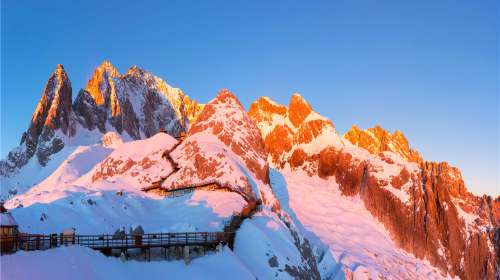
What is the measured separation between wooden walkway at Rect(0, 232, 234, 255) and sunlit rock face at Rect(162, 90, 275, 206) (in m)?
18.9

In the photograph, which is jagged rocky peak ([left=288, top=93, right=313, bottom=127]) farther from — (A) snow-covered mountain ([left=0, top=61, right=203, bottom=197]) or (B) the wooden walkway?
(B) the wooden walkway

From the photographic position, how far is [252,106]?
622ft

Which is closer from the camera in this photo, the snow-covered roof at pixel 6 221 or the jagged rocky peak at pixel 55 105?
the snow-covered roof at pixel 6 221

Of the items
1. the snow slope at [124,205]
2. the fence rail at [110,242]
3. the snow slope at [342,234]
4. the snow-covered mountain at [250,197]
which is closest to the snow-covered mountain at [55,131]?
the snow-covered mountain at [250,197]

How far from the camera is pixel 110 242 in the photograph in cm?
4609

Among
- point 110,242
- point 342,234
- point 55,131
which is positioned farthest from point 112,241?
point 55,131

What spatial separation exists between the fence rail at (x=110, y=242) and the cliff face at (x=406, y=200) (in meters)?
80.3

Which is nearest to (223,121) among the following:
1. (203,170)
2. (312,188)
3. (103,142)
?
(203,170)

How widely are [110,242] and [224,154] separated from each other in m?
33.7

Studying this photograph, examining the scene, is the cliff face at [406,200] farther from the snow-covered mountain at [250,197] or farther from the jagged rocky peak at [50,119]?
the jagged rocky peak at [50,119]

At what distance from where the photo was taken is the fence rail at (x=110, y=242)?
34.8 metres

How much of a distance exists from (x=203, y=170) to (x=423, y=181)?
267ft

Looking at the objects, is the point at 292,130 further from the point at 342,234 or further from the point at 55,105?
the point at 55,105

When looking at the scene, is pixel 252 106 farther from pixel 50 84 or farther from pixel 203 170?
pixel 203 170
